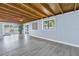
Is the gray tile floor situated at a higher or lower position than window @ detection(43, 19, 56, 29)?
lower

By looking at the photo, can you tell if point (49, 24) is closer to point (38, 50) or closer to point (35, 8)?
point (35, 8)

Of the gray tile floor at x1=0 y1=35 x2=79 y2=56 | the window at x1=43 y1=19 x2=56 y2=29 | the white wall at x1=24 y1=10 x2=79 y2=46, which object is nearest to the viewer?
the gray tile floor at x1=0 y1=35 x2=79 y2=56

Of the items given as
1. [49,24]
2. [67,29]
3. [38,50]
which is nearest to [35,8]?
[38,50]

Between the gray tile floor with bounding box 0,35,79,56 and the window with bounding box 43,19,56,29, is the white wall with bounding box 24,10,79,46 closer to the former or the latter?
the window with bounding box 43,19,56,29

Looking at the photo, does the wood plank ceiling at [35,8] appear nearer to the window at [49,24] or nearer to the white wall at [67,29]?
the white wall at [67,29]

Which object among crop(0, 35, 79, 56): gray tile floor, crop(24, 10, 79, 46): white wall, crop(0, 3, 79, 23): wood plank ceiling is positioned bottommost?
crop(0, 35, 79, 56): gray tile floor

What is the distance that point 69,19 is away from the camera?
6.95m

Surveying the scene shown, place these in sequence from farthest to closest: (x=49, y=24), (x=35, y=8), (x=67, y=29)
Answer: (x=49, y=24) < (x=67, y=29) < (x=35, y=8)

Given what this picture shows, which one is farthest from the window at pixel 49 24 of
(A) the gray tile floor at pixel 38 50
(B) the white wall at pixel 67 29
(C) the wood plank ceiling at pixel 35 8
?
(A) the gray tile floor at pixel 38 50

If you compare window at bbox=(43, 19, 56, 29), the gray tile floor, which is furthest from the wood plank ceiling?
the gray tile floor

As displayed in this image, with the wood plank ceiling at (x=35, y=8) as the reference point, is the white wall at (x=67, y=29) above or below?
below

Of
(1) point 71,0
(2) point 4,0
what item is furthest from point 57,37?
(2) point 4,0

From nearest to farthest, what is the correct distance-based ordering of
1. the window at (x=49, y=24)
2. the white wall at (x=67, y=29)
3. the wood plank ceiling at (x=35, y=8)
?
the wood plank ceiling at (x=35, y=8)
the white wall at (x=67, y=29)
the window at (x=49, y=24)

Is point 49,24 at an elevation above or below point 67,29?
above
